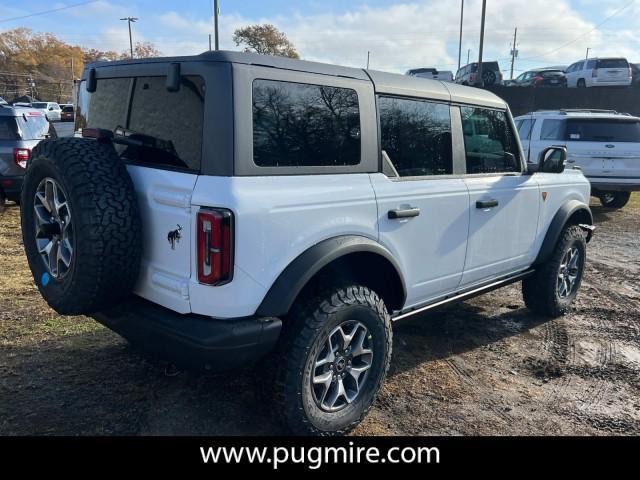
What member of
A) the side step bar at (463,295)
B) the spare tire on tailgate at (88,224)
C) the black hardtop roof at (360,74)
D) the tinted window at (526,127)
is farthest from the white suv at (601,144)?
the spare tire on tailgate at (88,224)

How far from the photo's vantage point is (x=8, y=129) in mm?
8258

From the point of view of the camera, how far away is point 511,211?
4.00 meters

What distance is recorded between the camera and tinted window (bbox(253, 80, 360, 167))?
2502 millimetres

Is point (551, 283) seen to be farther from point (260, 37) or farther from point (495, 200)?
point (260, 37)

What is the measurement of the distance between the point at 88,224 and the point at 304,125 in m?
1.14

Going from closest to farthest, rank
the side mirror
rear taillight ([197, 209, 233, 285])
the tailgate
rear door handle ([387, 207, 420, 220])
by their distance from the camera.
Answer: rear taillight ([197, 209, 233, 285]) < the tailgate < rear door handle ([387, 207, 420, 220]) < the side mirror

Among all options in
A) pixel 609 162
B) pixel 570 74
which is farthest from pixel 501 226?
pixel 570 74

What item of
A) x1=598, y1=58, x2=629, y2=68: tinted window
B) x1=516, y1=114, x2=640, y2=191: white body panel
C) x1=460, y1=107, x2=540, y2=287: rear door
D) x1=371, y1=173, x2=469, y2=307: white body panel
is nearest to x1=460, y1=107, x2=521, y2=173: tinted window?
x1=460, y1=107, x2=540, y2=287: rear door

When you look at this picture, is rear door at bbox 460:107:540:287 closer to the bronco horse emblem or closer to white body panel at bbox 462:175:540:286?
white body panel at bbox 462:175:540:286

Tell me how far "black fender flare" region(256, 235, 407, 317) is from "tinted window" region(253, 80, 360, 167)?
43cm
